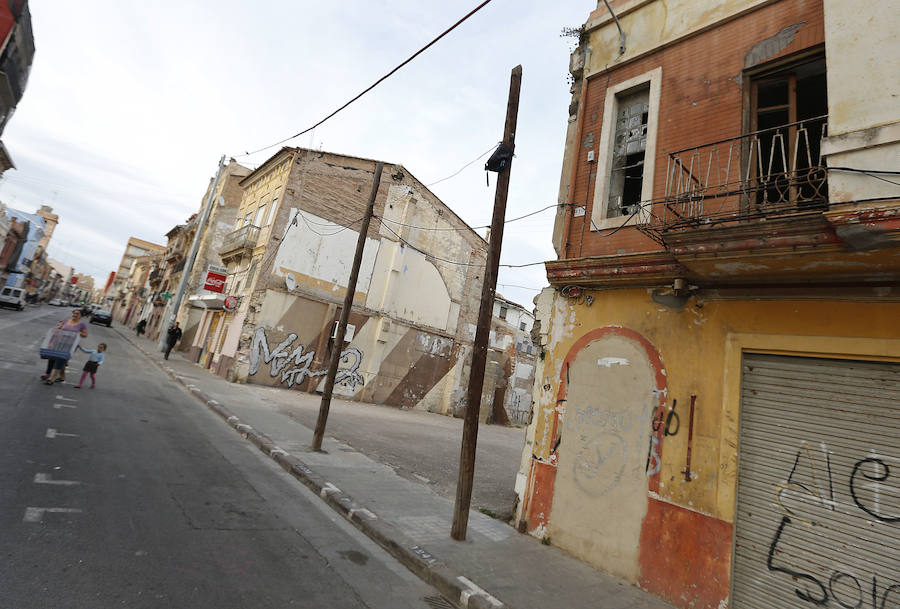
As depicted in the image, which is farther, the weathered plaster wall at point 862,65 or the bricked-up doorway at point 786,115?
the bricked-up doorway at point 786,115

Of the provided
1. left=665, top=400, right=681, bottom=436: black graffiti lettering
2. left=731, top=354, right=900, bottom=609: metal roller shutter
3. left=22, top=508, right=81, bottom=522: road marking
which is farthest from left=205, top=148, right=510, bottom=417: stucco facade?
left=731, top=354, right=900, bottom=609: metal roller shutter

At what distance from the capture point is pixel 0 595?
2678mm

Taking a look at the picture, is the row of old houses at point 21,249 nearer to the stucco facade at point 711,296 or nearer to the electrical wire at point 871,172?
the stucco facade at point 711,296

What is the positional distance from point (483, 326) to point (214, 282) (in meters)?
18.9

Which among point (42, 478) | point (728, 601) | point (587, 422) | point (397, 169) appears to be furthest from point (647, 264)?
point (397, 169)

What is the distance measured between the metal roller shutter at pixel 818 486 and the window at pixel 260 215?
70.6 feet

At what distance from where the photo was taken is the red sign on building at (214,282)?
787 inches

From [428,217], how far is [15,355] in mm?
17326

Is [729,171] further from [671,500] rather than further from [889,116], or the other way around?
[671,500]

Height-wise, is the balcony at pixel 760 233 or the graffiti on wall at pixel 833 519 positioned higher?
the balcony at pixel 760 233

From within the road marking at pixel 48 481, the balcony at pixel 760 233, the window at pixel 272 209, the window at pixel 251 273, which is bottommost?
the road marking at pixel 48 481

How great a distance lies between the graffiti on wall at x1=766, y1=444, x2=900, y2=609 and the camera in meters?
3.48

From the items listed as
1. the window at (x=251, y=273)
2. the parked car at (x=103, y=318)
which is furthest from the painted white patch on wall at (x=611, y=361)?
the parked car at (x=103, y=318)

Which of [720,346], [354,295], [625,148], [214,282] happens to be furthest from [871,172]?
[214,282]
